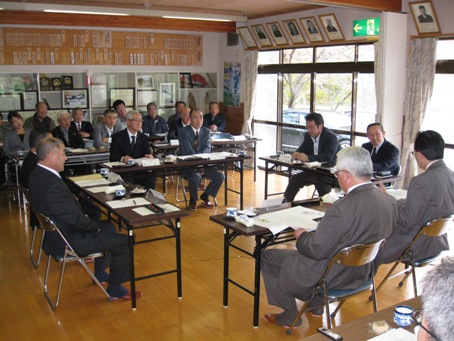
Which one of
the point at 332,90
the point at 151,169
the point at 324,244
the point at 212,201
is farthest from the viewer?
the point at 332,90

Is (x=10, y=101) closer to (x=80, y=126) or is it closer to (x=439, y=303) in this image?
(x=80, y=126)

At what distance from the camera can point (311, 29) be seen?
8375 millimetres

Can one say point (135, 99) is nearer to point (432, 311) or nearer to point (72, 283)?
point (72, 283)

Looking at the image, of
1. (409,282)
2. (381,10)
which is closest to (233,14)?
(381,10)

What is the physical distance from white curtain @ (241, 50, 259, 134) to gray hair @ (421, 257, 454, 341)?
874 centimetres

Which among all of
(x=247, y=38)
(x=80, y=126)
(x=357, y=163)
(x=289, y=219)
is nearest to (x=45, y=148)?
(x=289, y=219)

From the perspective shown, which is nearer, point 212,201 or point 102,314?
point 102,314

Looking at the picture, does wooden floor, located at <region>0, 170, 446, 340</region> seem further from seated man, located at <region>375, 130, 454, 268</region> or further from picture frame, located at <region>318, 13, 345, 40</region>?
picture frame, located at <region>318, 13, 345, 40</region>

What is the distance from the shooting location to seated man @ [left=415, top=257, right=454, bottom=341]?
1.28m

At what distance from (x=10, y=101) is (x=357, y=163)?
25.3ft

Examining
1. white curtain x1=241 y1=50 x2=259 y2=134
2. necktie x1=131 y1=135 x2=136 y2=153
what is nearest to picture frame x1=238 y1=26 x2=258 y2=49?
white curtain x1=241 y1=50 x2=259 y2=134

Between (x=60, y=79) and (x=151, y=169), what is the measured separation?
4.45 meters

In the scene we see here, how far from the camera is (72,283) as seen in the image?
178 inches

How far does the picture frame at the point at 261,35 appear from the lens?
944 centimetres
